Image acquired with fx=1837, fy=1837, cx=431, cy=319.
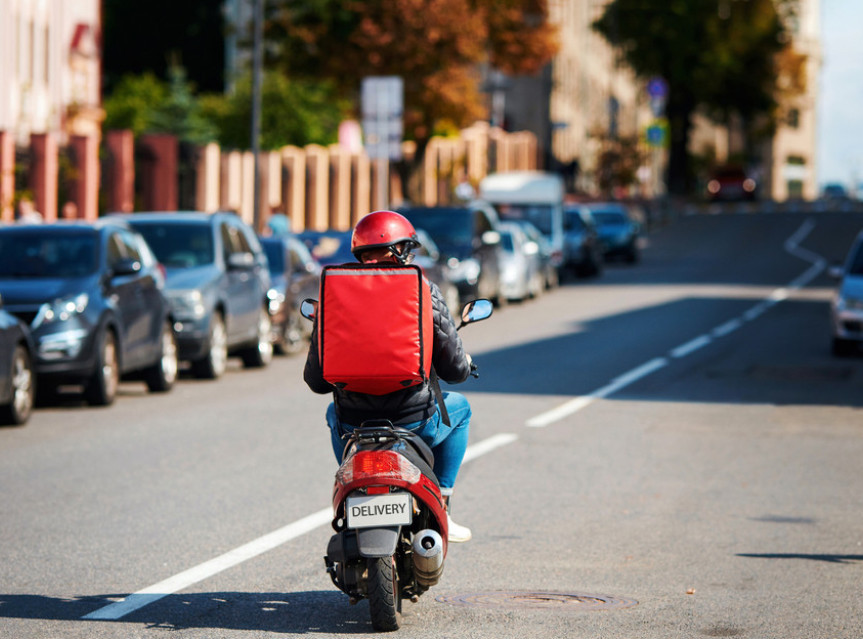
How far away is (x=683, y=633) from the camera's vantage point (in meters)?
7.02

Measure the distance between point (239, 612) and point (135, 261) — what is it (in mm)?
9774

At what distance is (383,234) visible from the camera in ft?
23.0

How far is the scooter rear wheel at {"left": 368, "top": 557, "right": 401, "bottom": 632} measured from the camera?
6699mm

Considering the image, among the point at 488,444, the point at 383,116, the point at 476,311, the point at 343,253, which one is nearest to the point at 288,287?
the point at 343,253

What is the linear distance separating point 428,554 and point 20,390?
8.84 metres

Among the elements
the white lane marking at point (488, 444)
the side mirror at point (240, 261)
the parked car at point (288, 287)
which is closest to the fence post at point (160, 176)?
the parked car at point (288, 287)

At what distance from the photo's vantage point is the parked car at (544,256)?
125 ft

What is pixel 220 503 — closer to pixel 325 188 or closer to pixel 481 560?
pixel 481 560

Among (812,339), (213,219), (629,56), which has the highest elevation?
(629,56)

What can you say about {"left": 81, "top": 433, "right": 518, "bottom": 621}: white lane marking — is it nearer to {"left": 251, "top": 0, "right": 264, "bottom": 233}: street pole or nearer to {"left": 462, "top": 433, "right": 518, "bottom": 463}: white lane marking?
{"left": 462, "top": 433, "right": 518, "bottom": 463}: white lane marking

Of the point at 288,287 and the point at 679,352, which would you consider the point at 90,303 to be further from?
the point at 679,352

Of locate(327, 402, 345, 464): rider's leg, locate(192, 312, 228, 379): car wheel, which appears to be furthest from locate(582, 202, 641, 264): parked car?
locate(327, 402, 345, 464): rider's leg

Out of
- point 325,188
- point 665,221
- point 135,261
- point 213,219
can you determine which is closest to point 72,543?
point 135,261

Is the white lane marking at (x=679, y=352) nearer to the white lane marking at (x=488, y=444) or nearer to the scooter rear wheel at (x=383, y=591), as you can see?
the white lane marking at (x=488, y=444)
